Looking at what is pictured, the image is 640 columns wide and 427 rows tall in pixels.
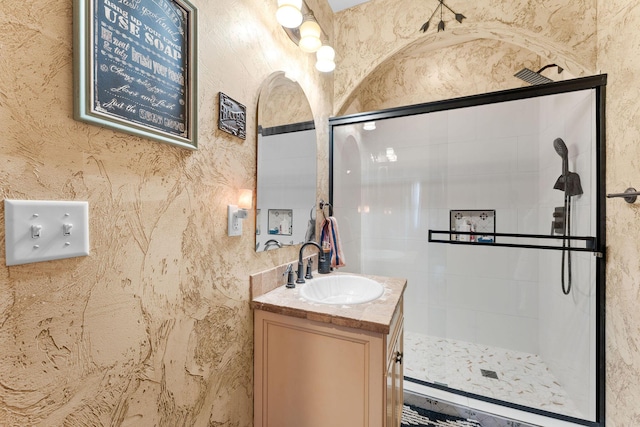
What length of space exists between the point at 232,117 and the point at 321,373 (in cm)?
107

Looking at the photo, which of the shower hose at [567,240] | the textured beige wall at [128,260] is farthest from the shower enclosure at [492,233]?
the textured beige wall at [128,260]

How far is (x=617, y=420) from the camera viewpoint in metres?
1.24

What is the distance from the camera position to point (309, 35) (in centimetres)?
142

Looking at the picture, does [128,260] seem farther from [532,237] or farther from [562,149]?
[562,149]

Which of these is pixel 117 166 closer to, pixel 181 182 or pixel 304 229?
pixel 181 182

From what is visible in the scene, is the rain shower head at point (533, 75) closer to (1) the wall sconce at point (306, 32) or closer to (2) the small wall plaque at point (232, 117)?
(1) the wall sconce at point (306, 32)

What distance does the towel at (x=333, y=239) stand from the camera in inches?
68.5

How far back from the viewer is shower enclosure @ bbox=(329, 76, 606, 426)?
1.48 m

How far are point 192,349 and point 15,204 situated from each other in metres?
0.62

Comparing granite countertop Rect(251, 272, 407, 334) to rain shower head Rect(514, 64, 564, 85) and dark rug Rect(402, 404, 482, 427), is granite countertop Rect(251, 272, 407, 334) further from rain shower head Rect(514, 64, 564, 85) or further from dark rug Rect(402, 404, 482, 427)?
rain shower head Rect(514, 64, 564, 85)

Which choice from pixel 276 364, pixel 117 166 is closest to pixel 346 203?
pixel 276 364

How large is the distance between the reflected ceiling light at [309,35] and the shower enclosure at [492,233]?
1.98 feet

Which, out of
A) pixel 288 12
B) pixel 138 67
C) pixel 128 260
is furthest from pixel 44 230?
pixel 288 12

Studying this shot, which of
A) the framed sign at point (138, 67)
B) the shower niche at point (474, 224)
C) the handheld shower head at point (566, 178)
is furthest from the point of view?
the shower niche at point (474, 224)
